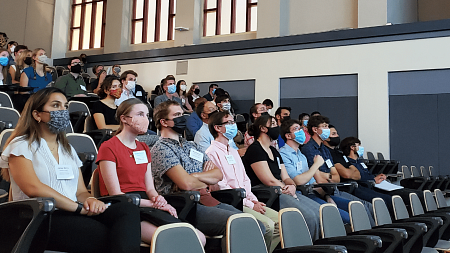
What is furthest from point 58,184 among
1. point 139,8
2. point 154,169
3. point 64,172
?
point 139,8

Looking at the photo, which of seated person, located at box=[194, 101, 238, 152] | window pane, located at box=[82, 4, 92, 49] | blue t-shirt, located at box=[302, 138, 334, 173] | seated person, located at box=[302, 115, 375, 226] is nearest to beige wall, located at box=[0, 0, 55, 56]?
window pane, located at box=[82, 4, 92, 49]

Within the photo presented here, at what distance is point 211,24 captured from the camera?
11969 mm

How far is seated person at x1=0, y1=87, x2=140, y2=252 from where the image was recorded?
205 centimetres

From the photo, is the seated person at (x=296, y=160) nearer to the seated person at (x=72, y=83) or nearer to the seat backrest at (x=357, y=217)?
the seat backrest at (x=357, y=217)

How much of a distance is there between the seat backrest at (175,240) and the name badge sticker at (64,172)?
2.60ft

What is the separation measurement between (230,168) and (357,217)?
Result: 1007mm

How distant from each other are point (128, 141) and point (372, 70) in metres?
7.21

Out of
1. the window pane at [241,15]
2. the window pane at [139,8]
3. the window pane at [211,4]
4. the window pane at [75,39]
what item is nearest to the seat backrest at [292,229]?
the window pane at [241,15]

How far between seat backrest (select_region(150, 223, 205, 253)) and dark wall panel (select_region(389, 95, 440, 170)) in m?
7.73

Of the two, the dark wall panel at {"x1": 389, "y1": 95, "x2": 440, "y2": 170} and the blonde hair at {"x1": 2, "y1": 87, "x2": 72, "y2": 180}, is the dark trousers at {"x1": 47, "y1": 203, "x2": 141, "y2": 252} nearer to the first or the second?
the blonde hair at {"x1": 2, "y1": 87, "x2": 72, "y2": 180}

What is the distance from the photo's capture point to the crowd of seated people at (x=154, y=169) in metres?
2.11

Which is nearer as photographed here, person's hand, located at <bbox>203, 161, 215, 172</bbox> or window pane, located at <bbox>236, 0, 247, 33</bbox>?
person's hand, located at <bbox>203, 161, 215, 172</bbox>

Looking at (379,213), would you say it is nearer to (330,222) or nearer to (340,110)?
(330,222)

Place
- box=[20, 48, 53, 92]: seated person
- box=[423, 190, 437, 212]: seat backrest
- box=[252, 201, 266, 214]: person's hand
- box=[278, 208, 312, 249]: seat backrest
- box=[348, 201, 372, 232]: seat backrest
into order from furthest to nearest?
box=[20, 48, 53, 92]: seated person < box=[423, 190, 437, 212]: seat backrest < box=[252, 201, 266, 214]: person's hand < box=[348, 201, 372, 232]: seat backrest < box=[278, 208, 312, 249]: seat backrest
